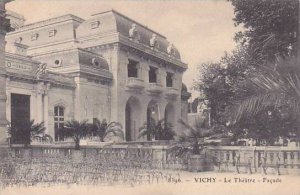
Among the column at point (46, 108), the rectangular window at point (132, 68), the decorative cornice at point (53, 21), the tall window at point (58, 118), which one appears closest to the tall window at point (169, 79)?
the rectangular window at point (132, 68)

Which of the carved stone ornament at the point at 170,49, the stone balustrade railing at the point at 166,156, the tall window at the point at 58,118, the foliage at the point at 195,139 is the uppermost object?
the carved stone ornament at the point at 170,49

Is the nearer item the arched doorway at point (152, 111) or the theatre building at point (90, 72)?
the theatre building at point (90, 72)

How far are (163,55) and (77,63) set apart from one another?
10.6 m

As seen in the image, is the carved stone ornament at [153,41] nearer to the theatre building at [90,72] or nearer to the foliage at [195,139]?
the theatre building at [90,72]

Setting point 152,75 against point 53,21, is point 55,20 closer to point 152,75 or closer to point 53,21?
point 53,21

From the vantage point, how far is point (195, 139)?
11.4m

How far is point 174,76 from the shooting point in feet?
116

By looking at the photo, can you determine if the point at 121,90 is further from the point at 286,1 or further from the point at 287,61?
the point at 287,61

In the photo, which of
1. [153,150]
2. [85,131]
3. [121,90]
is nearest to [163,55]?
[121,90]

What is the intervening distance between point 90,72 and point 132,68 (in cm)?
549

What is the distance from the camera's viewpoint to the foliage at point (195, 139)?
1145cm

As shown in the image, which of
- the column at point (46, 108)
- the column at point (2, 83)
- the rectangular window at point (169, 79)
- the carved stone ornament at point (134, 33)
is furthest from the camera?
the rectangular window at point (169, 79)

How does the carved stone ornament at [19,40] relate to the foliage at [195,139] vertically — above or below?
above

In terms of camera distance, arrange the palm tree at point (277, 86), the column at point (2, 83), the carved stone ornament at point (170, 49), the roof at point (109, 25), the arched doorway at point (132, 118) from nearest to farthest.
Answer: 1. the palm tree at point (277, 86)
2. the column at point (2, 83)
3. the roof at point (109, 25)
4. the arched doorway at point (132, 118)
5. the carved stone ornament at point (170, 49)
